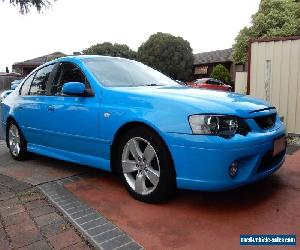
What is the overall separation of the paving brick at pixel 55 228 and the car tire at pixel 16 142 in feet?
8.59

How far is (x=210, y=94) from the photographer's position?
3.83m

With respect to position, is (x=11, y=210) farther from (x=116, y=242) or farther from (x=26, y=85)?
(x=26, y=85)

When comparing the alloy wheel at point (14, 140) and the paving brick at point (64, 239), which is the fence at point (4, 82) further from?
the paving brick at point (64, 239)

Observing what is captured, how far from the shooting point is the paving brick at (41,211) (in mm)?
3559

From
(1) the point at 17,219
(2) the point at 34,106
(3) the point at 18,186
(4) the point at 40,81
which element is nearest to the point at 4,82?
(4) the point at 40,81

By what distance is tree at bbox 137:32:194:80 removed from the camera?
148 feet

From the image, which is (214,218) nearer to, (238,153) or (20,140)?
(238,153)

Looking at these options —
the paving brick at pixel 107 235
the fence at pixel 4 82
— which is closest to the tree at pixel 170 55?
the fence at pixel 4 82

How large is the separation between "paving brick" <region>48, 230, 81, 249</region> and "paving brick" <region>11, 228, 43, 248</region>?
0.42 feet

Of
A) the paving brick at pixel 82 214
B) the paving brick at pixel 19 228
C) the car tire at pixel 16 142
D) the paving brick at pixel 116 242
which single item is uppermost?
the car tire at pixel 16 142

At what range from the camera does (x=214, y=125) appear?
129 inches

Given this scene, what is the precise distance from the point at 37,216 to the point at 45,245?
0.61 metres

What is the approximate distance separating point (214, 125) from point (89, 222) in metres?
1.39

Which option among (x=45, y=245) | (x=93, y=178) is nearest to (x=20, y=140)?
(x=93, y=178)
